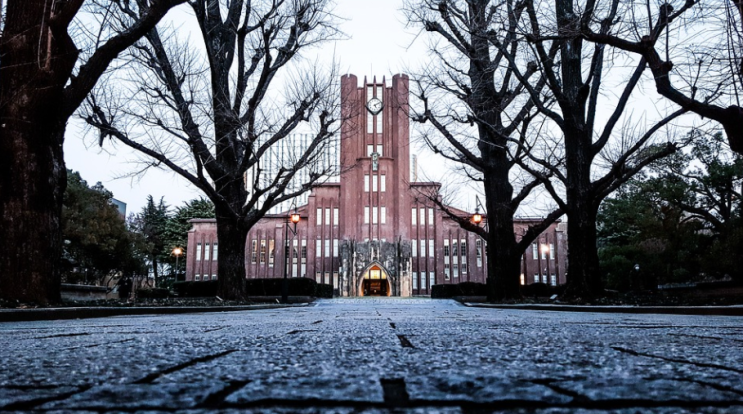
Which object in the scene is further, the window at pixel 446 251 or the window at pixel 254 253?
the window at pixel 254 253

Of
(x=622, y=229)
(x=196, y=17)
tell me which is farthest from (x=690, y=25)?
(x=622, y=229)

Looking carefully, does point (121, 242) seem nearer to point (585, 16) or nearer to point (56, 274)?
point (56, 274)

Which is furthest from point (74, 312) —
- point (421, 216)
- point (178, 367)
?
point (421, 216)

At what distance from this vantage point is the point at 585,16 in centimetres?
746

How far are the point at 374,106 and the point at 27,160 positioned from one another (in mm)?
44610

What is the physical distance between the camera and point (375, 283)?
54.0m

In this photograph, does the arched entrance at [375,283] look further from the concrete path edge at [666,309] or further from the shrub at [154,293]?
the concrete path edge at [666,309]

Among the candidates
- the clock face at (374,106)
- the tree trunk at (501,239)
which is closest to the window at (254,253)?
the clock face at (374,106)

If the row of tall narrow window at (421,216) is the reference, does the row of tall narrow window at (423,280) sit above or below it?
below

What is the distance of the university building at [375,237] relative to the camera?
50.4 meters

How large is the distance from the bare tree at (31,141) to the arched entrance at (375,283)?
140 feet

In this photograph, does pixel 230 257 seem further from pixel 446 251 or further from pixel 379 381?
pixel 446 251

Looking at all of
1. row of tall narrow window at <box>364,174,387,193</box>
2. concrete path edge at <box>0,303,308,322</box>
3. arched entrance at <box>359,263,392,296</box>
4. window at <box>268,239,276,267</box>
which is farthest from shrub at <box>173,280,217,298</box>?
row of tall narrow window at <box>364,174,387,193</box>

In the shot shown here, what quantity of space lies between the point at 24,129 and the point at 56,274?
7.32 feet
